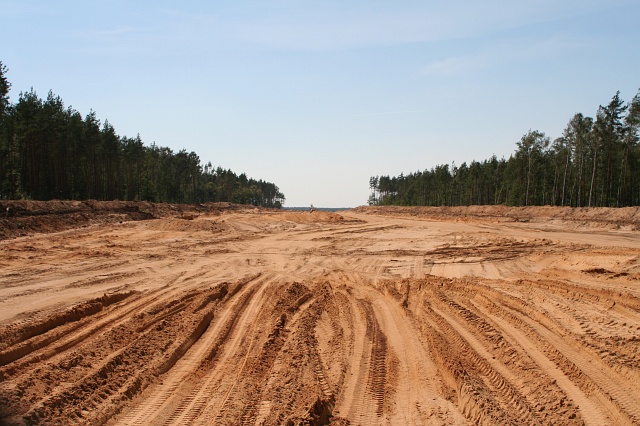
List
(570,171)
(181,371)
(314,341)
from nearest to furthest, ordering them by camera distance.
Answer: (181,371), (314,341), (570,171)

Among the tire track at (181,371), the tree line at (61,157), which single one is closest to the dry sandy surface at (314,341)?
the tire track at (181,371)

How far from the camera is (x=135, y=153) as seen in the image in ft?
214

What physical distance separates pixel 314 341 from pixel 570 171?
6104 cm

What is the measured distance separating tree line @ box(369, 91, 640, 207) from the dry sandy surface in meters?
34.2

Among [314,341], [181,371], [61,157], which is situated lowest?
[181,371]

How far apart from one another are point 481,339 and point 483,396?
2309mm

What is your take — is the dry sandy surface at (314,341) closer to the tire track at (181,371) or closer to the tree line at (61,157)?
the tire track at (181,371)

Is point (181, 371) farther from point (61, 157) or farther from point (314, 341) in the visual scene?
point (61, 157)

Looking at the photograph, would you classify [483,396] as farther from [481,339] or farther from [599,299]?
[599,299]

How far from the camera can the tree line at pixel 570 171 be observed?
143ft

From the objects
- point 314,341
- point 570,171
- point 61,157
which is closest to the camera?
point 314,341

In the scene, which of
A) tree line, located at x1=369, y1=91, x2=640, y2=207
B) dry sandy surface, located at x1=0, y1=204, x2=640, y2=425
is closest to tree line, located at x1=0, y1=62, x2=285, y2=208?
dry sandy surface, located at x1=0, y1=204, x2=640, y2=425

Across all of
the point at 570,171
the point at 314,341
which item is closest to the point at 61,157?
the point at 314,341

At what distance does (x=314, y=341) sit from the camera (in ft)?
24.6
